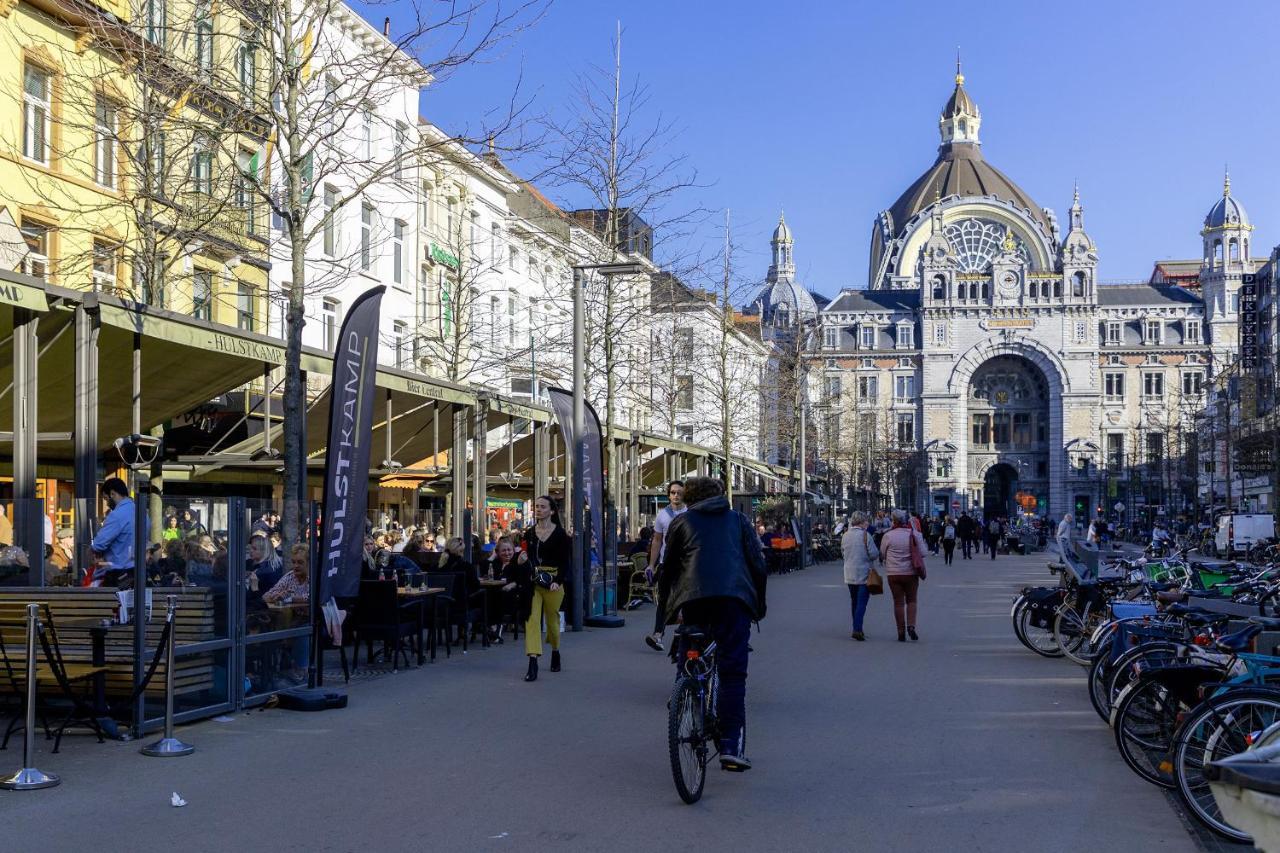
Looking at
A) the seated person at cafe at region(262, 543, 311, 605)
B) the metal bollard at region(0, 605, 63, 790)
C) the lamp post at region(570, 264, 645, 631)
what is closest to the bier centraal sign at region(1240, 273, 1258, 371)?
the lamp post at region(570, 264, 645, 631)

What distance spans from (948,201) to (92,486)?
120632 millimetres

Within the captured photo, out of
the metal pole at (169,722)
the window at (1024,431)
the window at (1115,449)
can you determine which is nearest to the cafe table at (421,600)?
the metal pole at (169,722)

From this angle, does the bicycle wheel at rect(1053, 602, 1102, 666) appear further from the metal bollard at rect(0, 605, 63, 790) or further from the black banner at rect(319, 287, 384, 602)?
the metal bollard at rect(0, 605, 63, 790)

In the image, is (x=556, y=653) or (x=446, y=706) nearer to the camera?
(x=446, y=706)

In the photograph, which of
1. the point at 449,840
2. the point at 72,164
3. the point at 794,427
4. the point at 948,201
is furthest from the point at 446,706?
the point at 948,201

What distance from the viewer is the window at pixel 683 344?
36062mm

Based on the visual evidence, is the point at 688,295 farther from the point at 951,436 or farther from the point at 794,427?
the point at 951,436

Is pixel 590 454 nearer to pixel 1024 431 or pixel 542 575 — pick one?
pixel 542 575

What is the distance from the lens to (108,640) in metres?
9.75

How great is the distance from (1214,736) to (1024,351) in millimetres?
118853

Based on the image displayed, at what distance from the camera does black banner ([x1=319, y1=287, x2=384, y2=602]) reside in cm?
1124

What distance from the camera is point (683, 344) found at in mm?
37969

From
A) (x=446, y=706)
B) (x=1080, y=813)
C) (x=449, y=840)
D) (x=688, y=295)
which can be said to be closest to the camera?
(x=449, y=840)

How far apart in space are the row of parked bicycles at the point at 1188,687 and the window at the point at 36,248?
16397 mm
